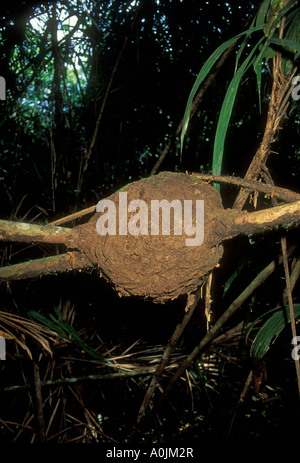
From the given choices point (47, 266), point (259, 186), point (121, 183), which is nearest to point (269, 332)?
point (259, 186)

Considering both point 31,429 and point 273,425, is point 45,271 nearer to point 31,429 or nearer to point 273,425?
point 31,429

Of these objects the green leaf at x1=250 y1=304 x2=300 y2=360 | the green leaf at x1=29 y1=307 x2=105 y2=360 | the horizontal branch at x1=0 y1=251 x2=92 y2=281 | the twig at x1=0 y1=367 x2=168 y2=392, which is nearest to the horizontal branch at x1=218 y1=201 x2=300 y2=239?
the horizontal branch at x1=0 y1=251 x2=92 y2=281

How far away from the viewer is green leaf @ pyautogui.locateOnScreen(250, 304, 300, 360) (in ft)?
2.98

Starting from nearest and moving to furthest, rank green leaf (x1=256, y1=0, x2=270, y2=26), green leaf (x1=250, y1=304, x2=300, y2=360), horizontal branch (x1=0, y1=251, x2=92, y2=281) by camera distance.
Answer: horizontal branch (x1=0, y1=251, x2=92, y2=281) → green leaf (x1=256, y1=0, x2=270, y2=26) → green leaf (x1=250, y1=304, x2=300, y2=360)

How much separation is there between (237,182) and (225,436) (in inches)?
44.9

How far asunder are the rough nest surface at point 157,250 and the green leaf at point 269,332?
1.32 ft

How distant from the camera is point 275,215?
0.52m

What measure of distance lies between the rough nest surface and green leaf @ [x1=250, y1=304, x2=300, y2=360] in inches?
15.8

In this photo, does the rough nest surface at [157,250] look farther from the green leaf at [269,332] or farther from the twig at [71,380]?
the twig at [71,380]

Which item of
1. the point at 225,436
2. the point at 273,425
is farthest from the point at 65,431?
the point at 273,425

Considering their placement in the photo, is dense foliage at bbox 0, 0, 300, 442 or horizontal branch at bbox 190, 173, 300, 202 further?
dense foliage at bbox 0, 0, 300, 442

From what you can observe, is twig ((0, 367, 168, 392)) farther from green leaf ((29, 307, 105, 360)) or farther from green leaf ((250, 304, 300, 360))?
green leaf ((250, 304, 300, 360))

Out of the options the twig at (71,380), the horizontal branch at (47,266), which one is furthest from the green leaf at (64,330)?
the horizontal branch at (47,266)

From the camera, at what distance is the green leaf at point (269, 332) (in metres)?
0.91
